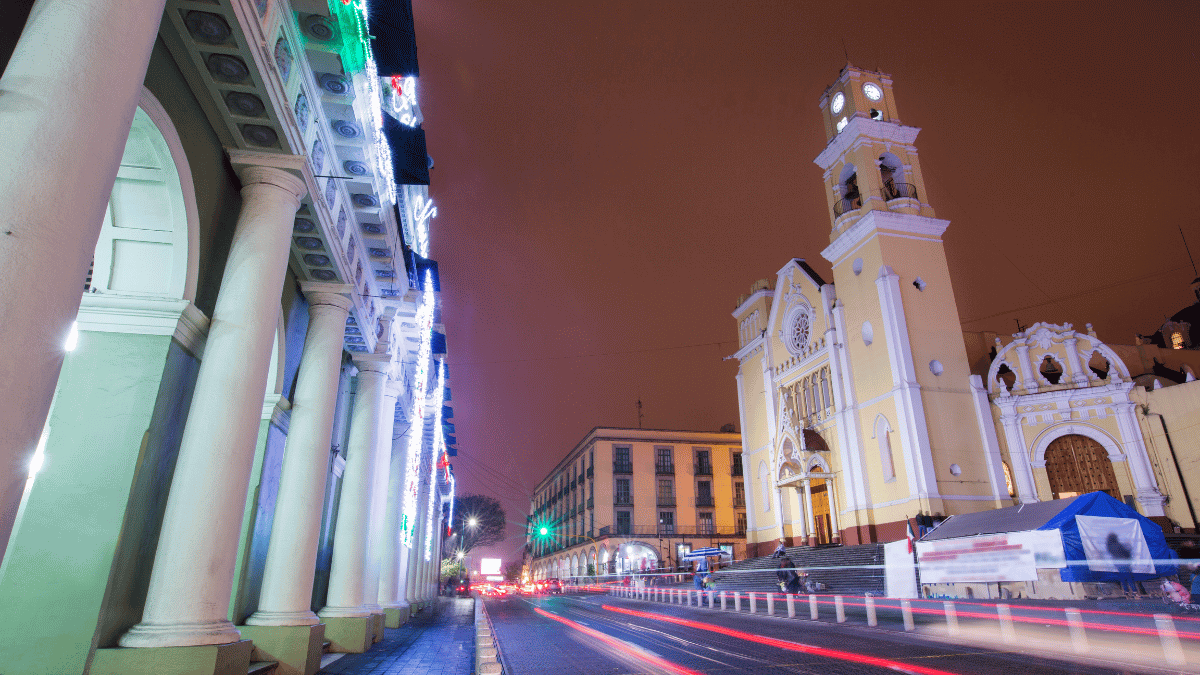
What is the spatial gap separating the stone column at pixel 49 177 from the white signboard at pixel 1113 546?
19272 millimetres

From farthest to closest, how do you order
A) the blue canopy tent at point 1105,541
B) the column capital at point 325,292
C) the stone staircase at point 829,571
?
the stone staircase at point 829,571, the blue canopy tent at point 1105,541, the column capital at point 325,292

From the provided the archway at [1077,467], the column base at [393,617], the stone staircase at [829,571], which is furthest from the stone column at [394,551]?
the archway at [1077,467]

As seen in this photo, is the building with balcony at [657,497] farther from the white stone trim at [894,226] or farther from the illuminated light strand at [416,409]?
the illuminated light strand at [416,409]

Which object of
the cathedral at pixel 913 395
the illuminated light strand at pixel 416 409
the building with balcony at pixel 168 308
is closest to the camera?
the building with balcony at pixel 168 308

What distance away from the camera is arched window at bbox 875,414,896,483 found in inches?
1057

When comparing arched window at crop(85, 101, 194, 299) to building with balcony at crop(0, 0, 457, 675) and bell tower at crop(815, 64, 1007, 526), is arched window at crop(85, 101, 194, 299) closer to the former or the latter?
building with balcony at crop(0, 0, 457, 675)

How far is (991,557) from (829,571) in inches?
360

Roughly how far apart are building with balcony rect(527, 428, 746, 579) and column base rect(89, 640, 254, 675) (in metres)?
51.3

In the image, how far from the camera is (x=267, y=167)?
7.13m

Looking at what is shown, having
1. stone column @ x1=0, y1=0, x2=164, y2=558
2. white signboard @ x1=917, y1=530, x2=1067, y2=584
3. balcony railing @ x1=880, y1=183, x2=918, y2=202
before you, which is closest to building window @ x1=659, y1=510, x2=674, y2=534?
balcony railing @ x1=880, y1=183, x2=918, y2=202

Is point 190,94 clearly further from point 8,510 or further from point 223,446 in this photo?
point 8,510

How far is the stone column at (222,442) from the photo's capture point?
5.56m

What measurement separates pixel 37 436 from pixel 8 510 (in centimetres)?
40

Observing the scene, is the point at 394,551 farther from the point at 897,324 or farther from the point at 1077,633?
the point at 897,324
